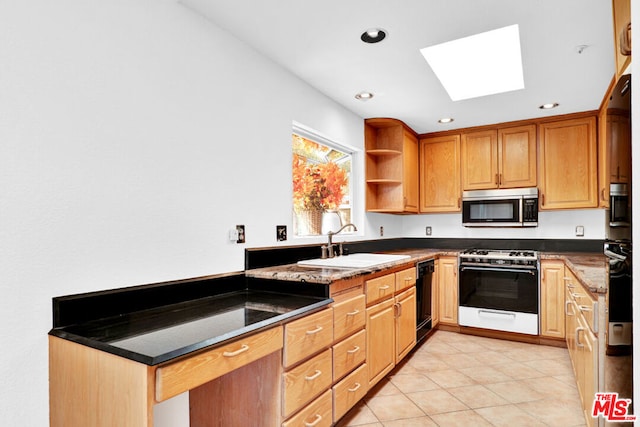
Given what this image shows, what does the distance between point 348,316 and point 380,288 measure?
18.8 inches

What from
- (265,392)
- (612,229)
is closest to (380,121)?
(612,229)

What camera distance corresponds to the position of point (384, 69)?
98.0 inches

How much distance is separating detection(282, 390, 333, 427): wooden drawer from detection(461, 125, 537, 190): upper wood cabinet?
3050 millimetres

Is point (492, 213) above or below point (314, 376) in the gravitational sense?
above

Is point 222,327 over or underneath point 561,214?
underneath

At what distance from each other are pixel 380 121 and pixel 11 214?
315 centimetres

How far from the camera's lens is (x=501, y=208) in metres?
3.82

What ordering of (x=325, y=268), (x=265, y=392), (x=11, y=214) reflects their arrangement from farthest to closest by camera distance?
(x=325, y=268), (x=265, y=392), (x=11, y=214)

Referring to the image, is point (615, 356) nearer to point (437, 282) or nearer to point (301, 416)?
point (301, 416)

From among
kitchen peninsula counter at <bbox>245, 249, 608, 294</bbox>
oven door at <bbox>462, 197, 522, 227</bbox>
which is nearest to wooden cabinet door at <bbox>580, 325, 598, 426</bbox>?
kitchen peninsula counter at <bbox>245, 249, 608, 294</bbox>

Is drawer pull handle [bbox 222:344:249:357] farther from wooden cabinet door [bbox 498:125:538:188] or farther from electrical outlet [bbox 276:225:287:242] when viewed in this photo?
wooden cabinet door [bbox 498:125:538:188]

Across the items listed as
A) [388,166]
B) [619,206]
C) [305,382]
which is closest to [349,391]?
[305,382]

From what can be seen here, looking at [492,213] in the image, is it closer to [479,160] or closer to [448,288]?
[479,160]

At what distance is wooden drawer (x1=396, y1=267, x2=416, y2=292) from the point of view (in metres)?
2.72
